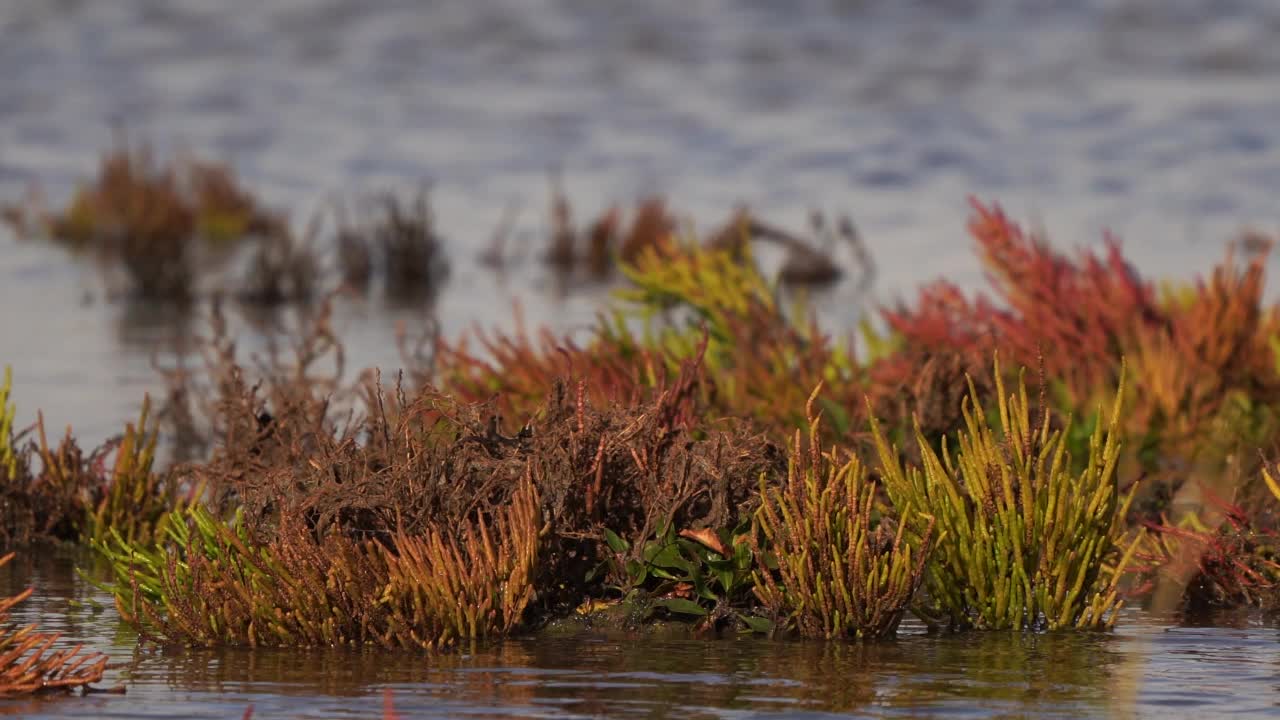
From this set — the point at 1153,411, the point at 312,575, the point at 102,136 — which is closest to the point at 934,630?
the point at 312,575

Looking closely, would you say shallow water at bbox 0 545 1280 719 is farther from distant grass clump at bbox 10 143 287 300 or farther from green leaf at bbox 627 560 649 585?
distant grass clump at bbox 10 143 287 300

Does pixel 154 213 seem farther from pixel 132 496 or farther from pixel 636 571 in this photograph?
pixel 636 571

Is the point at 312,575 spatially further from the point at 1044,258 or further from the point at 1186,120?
the point at 1186,120

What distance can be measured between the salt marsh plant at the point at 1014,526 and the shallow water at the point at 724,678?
4.9 inches

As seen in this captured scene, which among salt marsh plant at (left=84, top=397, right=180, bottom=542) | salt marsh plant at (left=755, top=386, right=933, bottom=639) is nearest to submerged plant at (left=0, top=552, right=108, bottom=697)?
salt marsh plant at (left=755, top=386, right=933, bottom=639)

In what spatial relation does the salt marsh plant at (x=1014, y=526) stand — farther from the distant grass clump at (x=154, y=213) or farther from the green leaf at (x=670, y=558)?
the distant grass clump at (x=154, y=213)

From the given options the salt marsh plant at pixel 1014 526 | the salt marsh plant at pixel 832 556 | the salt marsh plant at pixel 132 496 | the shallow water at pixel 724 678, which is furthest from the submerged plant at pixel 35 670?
the salt marsh plant at pixel 132 496

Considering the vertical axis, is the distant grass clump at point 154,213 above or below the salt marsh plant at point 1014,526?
above

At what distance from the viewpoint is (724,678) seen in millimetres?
7102

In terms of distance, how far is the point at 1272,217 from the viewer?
29375 millimetres

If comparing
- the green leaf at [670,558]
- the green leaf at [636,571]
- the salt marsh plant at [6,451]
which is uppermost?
the salt marsh plant at [6,451]

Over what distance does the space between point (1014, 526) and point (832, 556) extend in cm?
60

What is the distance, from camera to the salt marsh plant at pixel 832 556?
293 inches

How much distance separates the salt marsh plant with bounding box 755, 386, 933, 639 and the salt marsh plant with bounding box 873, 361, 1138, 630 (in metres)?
0.11
